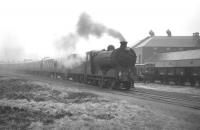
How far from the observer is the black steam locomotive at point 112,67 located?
18047mm

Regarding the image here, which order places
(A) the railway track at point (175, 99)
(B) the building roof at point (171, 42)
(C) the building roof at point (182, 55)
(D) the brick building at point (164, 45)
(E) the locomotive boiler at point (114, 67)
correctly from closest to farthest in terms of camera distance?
1. (A) the railway track at point (175, 99)
2. (E) the locomotive boiler at point (114, 67)
3. (C) the building roof at point (182, 55)
4. (D) the brick building at point (164, 45)
5. (B) the building roof at point (171, 42)

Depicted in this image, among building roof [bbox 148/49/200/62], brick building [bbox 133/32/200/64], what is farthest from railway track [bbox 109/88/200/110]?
brick building [bbox 133/32/200/64]

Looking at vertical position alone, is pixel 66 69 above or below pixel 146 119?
above

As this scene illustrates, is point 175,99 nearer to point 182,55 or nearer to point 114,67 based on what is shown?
point 114,67

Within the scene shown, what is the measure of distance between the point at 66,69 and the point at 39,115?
65.3 ft

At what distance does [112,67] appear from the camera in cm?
1861

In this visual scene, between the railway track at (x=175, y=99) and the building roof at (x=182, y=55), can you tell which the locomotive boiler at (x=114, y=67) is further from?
the building roof at (x=182, y=55)

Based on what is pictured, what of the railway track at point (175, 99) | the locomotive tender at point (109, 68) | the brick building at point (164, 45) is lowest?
the railway track at point (175, 99)

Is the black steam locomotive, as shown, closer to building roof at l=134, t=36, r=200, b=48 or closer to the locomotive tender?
the locomotive tender

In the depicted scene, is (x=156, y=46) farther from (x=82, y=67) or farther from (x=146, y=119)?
(x=146, y=119)

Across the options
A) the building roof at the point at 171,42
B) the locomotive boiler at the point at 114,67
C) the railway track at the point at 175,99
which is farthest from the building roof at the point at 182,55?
the building roof at the point at 171,42

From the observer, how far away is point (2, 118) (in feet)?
23.9

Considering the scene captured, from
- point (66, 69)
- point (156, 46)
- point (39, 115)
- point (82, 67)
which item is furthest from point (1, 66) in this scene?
point (39, 115)

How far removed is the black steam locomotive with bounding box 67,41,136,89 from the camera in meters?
18.0
